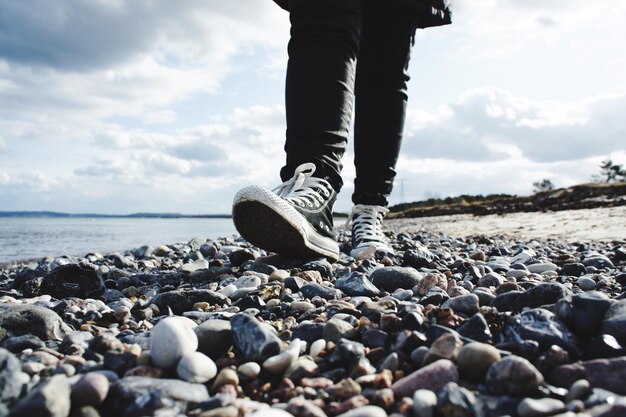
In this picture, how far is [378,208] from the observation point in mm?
3238

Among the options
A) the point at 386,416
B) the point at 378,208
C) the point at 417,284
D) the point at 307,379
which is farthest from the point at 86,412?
the point at 378,208

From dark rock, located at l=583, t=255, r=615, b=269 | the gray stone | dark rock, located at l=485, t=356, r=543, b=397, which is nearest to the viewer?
dark rock, located at l=485, t=356, r=543, b=397

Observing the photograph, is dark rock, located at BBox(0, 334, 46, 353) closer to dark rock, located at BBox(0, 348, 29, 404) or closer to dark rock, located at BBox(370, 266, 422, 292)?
dark rock, located at BBox(0, 348, 29, 404)

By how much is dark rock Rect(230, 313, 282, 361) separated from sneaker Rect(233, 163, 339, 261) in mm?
979

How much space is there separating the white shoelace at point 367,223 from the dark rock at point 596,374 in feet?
7.11

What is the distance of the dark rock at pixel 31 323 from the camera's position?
1.40 meters

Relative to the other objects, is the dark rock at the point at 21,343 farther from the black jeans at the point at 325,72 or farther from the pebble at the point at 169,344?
the black jeans at the point at 325,72

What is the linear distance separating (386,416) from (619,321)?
2.16ft

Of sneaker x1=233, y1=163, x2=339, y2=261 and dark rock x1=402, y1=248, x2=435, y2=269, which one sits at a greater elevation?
sneaker x1=233, y1=163, x2=339, y2=261

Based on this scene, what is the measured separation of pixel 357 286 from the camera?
6.26ft

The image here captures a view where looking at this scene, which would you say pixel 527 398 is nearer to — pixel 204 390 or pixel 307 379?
pixel 307 379

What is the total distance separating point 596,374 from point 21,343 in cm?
138

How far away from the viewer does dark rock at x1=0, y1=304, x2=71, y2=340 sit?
1.40 metres

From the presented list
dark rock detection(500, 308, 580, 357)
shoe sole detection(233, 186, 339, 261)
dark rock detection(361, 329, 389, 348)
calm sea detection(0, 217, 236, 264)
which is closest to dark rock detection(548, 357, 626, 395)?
dark rock detection(500, 308, 580, 357)
